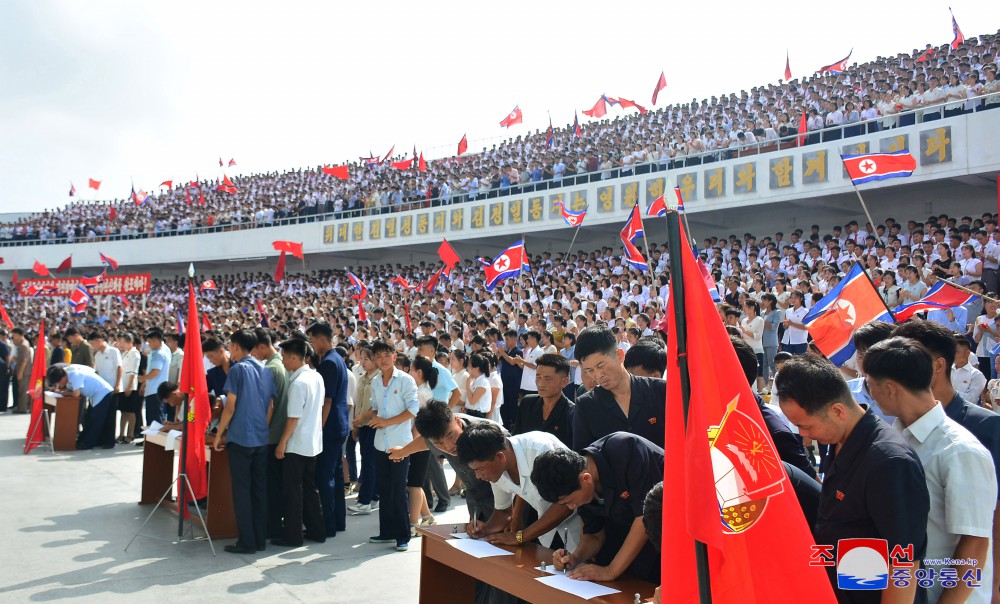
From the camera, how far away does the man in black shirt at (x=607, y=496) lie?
3.05 metres

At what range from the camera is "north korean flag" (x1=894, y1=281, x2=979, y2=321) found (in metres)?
8.05

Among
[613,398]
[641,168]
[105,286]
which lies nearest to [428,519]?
[613,398]

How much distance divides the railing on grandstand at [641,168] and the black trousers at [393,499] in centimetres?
1038

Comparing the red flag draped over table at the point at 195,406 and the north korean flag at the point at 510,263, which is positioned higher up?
the north korean flag at the point at 510,263

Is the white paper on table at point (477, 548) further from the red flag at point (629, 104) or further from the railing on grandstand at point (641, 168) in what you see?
the red flag at point (629, 104)

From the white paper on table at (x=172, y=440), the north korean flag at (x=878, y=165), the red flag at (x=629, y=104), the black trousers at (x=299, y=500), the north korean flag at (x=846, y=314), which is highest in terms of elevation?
the red flag at (x=629, y=104)

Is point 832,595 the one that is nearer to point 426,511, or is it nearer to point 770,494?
point 770,494

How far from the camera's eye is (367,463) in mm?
7148

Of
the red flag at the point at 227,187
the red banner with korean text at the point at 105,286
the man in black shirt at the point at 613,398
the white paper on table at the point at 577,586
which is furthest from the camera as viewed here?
the red flag at the point at 227,187

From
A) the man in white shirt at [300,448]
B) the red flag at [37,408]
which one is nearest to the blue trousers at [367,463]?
the man in white shirt at [300,448]

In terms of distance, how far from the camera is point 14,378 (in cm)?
1563

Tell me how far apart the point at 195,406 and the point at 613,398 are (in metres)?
3.86

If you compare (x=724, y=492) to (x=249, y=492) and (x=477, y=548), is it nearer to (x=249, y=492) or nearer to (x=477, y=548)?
(x=477, y=548)

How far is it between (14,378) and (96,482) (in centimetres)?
909
